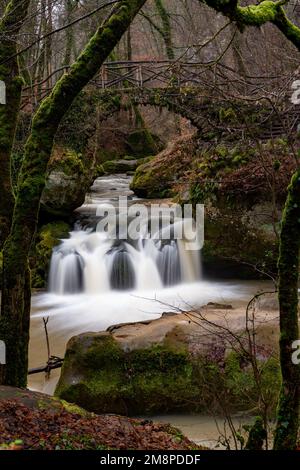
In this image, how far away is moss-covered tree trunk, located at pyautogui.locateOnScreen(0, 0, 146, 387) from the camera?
4105 mm

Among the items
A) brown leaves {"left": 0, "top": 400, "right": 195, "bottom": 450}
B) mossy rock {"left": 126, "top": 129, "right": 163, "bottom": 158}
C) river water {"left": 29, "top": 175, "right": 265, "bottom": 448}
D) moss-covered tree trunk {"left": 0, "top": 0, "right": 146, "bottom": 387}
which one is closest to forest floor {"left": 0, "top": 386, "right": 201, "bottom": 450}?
brown leaves {"left": 0, "top": 400, "right": 195, "bottom": 450}

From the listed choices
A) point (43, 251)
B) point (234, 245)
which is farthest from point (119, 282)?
point (234, 245)

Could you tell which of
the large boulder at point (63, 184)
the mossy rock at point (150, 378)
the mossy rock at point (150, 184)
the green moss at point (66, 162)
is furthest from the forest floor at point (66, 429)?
the mossy rock at point (150, 184)

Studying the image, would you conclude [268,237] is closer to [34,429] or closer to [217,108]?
[217,108]

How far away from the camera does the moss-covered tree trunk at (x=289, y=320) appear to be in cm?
329

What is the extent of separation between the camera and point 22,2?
4.62 m

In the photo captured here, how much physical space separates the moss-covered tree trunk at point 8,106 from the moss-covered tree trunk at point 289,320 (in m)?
2.75

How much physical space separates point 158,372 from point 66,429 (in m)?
2.28

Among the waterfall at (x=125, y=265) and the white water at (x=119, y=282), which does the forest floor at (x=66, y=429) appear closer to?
the white water at (x=119, y=282)

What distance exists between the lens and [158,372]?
18.4 feet

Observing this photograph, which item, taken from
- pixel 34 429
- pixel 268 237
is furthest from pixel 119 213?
pixel 34 429

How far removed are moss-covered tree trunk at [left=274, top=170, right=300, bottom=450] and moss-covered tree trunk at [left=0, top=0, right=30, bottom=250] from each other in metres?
2.75

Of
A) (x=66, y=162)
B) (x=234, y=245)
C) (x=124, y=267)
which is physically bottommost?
(x=124, y=267)

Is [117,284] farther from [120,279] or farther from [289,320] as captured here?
[289,320]
